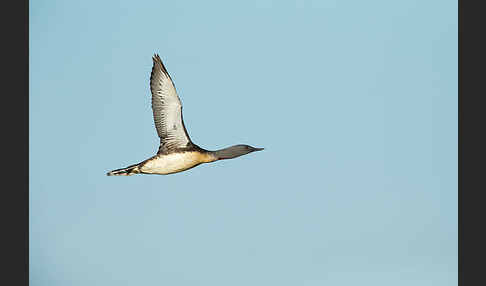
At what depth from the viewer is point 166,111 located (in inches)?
834

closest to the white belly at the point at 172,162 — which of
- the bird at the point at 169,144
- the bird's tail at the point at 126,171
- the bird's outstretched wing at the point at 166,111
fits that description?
the bird at the point at 169,144

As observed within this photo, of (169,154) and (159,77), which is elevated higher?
(159,77)

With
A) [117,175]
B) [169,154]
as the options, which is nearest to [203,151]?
[169,154]

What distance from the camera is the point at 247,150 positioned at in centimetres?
2067

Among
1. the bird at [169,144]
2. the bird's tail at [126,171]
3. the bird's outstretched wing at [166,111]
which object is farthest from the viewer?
the bird's tail at [126,171]

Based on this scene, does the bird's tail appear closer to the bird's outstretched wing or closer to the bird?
the bird

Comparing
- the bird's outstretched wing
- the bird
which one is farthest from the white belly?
the bird's outstretched wing

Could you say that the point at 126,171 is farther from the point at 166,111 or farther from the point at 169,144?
the point at 166,111

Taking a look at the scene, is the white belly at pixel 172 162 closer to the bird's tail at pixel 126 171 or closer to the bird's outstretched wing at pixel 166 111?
the bird's tail at pixel 126 171

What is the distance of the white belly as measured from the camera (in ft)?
68.5

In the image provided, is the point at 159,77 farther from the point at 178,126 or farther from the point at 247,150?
the point at 247,150

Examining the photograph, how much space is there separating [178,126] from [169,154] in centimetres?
72

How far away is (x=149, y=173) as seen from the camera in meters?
21.2

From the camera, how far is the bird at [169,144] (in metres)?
20.9
